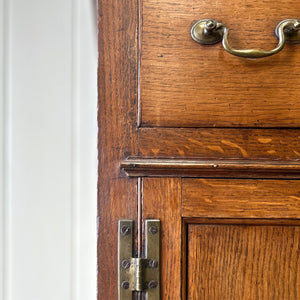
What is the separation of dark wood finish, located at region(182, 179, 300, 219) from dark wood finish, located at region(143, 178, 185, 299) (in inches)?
0.5

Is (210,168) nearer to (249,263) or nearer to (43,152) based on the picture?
(249,263)

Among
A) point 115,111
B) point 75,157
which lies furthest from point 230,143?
point 75,157

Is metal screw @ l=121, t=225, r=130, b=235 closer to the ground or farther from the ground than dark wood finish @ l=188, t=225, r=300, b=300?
farther from the ground

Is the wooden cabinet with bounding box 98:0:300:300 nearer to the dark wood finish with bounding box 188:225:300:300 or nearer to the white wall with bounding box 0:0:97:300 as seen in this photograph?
the dark wood finish with bounding box 188:225:300:300

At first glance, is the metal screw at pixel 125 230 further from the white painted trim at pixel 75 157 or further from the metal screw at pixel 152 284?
the white painted trim at pixel 75 157

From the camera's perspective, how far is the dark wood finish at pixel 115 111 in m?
0.40

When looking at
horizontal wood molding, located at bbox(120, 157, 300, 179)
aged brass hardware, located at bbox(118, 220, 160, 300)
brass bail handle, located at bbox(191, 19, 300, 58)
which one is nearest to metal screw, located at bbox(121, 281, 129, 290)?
aged brass hardware, located at bbox(118, 220, 160, 300)

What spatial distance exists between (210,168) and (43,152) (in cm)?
36

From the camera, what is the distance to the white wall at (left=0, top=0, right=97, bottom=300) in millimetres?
652

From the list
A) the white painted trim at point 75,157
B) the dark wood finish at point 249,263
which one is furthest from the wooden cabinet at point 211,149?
the white painted trim at point 75,157

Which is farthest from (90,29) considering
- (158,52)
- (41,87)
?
(158,52)

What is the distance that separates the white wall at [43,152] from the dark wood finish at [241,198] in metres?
0.30

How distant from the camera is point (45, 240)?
2.14 ft

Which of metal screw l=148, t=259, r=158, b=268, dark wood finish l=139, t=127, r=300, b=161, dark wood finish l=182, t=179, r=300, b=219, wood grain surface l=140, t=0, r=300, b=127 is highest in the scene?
wood grain surface l=140, t=0, r=300, b=127
